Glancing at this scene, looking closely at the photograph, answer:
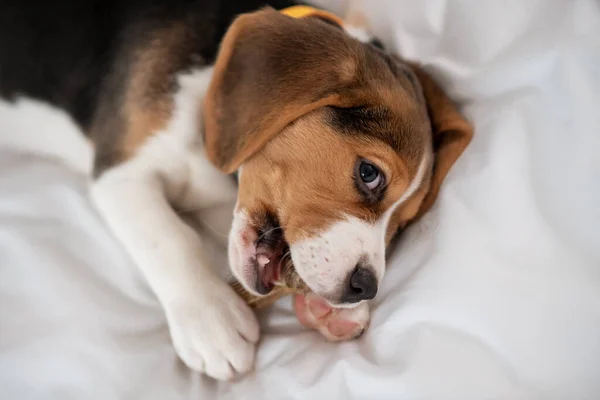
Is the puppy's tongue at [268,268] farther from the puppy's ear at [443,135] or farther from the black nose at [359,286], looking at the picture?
the puppy's ear at [443,135]

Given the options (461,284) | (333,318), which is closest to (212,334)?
(333,318)

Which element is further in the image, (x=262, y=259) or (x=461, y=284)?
(x=262, y=259)

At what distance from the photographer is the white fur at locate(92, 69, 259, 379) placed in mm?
1824

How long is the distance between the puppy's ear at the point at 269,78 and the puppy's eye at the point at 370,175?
0.20 meters

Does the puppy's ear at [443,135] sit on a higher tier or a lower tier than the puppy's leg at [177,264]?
higher

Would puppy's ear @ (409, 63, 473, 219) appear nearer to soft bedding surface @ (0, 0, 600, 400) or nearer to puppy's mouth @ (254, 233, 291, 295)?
soft bedding surface @ (0, 0, 600, 400)

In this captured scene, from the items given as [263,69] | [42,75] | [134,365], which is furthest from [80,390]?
[42,75]

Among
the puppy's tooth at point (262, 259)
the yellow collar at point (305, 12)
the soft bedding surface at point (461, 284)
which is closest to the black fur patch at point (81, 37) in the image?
the yellow collar at point (305, 12)

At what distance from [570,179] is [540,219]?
139 mm

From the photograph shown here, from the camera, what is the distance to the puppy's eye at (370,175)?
5.87ft

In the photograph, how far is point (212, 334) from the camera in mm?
1812

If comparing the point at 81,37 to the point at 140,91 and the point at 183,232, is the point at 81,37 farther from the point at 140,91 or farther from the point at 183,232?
the point at 183,232

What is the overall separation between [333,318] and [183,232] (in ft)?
1.91

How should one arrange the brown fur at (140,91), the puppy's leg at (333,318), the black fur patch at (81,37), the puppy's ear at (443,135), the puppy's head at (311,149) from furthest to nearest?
the black fur patch at (81,37) → the brown fur at (140,91) → the puppy's ear at (443,135) → the puppy's leg at (333,318) → the puppy's head at (311,149)
